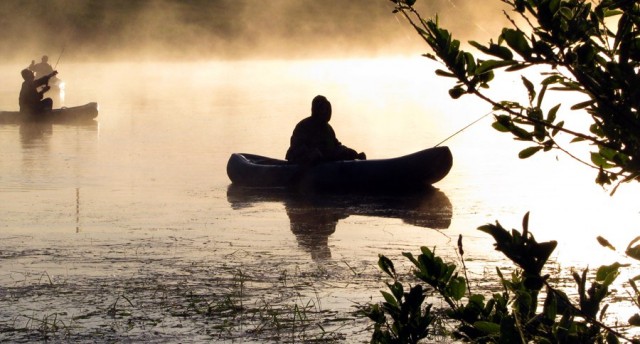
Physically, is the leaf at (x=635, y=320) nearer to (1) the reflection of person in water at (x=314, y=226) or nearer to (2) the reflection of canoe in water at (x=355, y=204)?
(1) the reflection of person in water at (x=314, y=226)

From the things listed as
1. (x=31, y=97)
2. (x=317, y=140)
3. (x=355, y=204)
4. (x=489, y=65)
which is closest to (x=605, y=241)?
(x=489, y=65)

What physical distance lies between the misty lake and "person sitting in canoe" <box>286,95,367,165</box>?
62cm

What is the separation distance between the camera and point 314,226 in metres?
11.2

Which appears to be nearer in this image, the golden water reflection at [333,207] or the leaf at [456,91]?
the leaf at [456,91]

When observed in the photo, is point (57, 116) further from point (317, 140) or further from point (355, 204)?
point (355, 204)

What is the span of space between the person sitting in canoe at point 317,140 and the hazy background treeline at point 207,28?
5029 centimetres

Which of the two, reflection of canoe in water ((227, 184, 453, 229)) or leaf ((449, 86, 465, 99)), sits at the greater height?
leaf ((449, 86, 465, 99))

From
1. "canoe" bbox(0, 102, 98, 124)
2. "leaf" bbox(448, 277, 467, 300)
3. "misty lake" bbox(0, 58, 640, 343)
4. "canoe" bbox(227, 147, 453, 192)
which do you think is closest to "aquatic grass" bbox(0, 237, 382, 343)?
"misty lake" bbox(0, 58, 640, 343)

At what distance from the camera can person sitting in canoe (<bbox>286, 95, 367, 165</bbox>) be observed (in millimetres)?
13820

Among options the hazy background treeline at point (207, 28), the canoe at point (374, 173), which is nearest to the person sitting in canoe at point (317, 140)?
the canoe at point (374, 173)

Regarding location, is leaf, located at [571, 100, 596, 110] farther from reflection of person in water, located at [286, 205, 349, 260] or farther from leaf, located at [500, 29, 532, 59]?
reflection of person in water, located at [286, 205, 349, 260]

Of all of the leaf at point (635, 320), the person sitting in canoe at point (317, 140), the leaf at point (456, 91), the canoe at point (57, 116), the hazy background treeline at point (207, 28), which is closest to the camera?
the leaf at point (635, 320)

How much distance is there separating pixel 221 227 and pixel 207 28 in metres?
66.4

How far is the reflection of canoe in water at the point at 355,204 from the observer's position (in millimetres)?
11789
